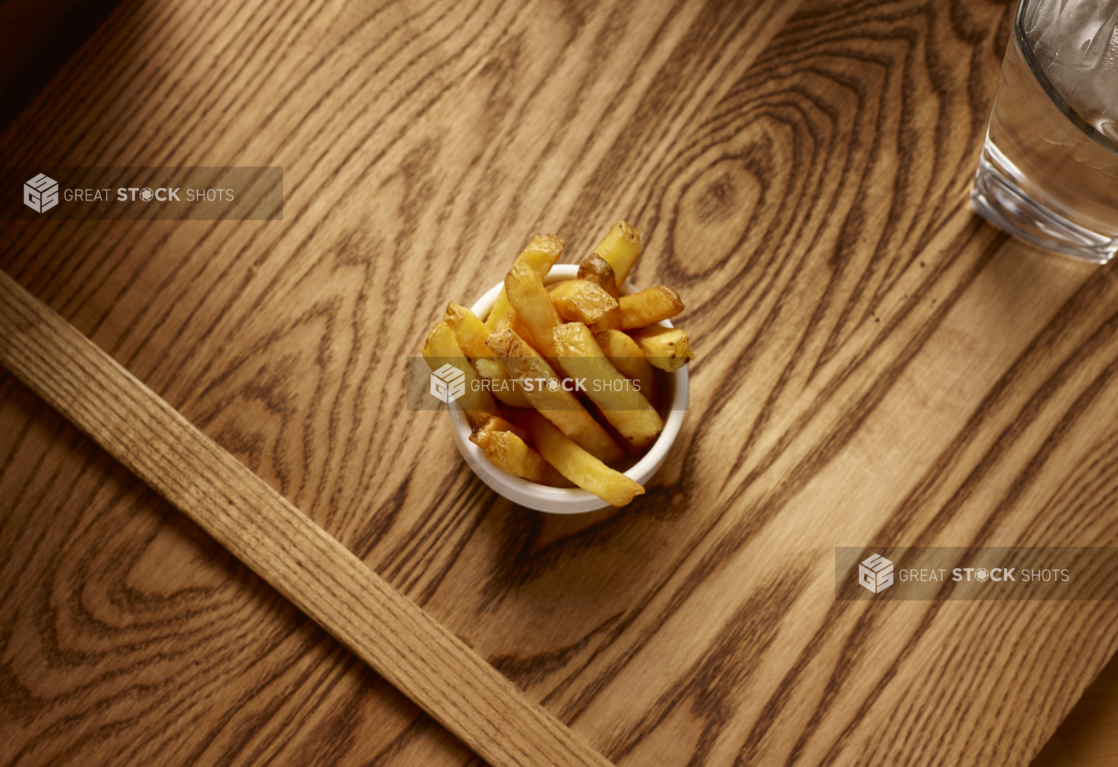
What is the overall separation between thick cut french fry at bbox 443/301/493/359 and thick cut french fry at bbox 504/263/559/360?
0.12 ft

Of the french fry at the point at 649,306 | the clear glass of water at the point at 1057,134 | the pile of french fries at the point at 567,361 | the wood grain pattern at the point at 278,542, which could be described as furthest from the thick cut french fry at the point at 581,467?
the clear glass of water at the point at 1057,134

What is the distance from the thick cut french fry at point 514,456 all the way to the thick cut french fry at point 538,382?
0.11 ft

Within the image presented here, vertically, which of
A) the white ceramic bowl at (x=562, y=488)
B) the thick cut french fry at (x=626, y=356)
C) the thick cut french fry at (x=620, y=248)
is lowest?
the white ceramic bowl at (x=562, y=488)

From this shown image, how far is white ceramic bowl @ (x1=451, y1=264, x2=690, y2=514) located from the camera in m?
0.64

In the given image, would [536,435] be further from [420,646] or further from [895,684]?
[895,684]

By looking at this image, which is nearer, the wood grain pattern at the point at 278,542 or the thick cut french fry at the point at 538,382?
the thick cut french fry at the point at 538,382

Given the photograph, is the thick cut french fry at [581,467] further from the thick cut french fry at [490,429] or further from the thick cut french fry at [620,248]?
the thick cut french fry at [620,248]

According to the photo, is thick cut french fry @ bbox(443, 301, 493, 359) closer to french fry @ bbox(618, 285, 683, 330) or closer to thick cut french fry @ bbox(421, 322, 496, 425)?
thick cut french fry @ bbox(421, 322, 496, 425)

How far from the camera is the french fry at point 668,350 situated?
601 millimetres

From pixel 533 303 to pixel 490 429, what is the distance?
4.3 inches

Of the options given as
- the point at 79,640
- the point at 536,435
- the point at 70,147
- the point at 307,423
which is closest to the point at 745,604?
the point at 536,435

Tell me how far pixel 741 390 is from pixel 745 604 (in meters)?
0.21

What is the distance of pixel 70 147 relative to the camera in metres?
0.84

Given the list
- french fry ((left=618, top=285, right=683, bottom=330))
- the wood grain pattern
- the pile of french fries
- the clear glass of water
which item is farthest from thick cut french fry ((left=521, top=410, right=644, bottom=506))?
the clear glass of water
